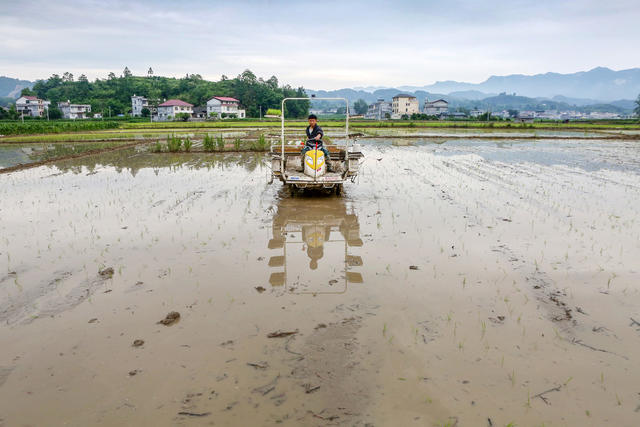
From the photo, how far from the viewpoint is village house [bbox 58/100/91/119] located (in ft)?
266

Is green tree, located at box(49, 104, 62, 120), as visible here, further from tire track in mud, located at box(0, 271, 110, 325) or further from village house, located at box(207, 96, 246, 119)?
tire track in mud, located at box(0, 271, 110, 325)

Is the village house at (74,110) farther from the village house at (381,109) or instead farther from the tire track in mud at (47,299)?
the tire track in mud at (47,299)

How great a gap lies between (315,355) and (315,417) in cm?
70

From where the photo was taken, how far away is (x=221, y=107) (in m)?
81.1

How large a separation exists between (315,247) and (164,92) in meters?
103

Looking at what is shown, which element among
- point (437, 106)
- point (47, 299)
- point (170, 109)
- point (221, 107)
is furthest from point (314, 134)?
point (437, 106)

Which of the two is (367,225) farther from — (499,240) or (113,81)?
(113,81)

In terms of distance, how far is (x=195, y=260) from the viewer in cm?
543

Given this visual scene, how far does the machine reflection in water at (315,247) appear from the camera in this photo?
4801 mm

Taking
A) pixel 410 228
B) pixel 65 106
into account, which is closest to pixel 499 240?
pixel 410 228

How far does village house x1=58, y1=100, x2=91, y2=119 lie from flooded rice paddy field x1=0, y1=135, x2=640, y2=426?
87.2 metres

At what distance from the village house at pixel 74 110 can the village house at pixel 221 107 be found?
989 inches

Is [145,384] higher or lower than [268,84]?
lower

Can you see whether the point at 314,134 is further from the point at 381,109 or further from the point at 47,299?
the point at 381,109
